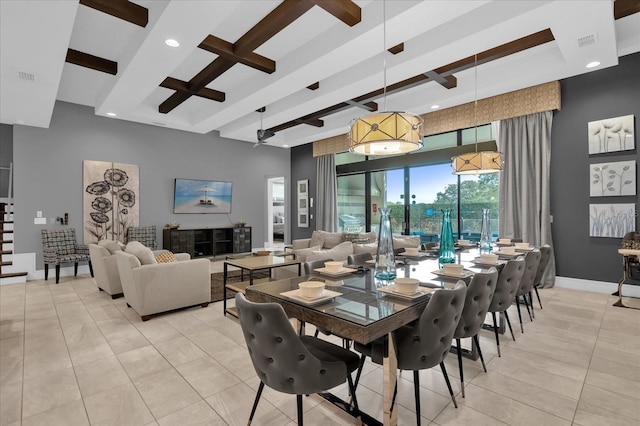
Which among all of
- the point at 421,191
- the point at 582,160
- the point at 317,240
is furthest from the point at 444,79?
the point at 317,240

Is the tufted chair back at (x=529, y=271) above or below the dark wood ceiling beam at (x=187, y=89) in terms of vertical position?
below

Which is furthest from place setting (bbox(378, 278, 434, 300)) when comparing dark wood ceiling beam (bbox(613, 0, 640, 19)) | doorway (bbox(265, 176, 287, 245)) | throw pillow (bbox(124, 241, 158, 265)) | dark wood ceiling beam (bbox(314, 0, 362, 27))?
doorway (bbox(265, 176, 287, 245))

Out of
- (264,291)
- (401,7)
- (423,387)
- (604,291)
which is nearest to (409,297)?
(264,291)

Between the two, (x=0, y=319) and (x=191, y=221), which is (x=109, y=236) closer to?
(x=191, y=221)

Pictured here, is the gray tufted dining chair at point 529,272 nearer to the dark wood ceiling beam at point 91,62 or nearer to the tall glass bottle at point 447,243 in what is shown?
the tall glass bottle at point 447,243

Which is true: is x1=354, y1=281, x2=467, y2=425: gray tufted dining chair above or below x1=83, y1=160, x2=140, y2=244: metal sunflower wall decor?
below

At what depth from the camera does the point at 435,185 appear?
6.66m

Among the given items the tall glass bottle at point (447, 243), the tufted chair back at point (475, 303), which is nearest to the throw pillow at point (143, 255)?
the tall glass bottle at point (447, 243)

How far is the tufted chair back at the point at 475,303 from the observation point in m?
2.05

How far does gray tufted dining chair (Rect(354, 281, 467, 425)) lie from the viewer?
1.66 metres

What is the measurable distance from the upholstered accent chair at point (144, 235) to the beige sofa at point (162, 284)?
9.66 feet

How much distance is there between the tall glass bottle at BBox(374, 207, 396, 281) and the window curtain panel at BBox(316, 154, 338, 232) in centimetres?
630

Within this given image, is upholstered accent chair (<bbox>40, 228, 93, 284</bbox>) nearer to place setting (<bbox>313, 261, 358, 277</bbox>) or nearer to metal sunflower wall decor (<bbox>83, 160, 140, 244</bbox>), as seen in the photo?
metal sunflower wall decor (<bbox>83, 160, 140, 244</bbox>)

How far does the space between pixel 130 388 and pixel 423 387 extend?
2.17 metres
